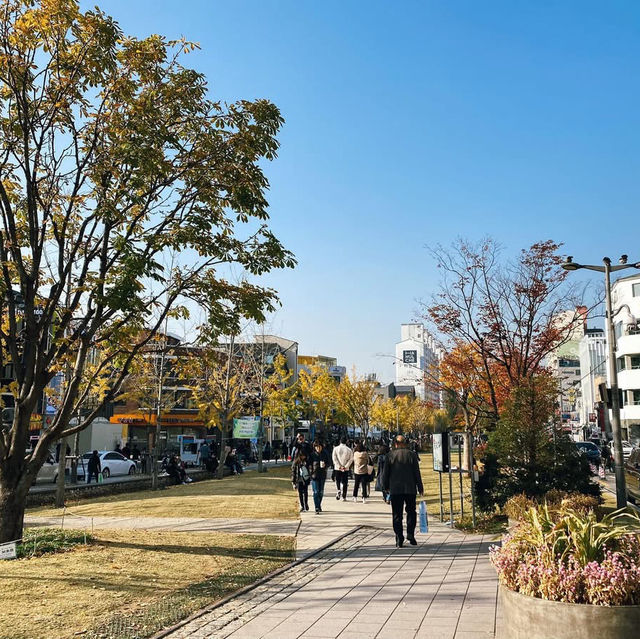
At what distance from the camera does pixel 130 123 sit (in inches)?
403

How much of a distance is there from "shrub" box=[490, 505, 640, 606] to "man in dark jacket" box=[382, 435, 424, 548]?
185 inches

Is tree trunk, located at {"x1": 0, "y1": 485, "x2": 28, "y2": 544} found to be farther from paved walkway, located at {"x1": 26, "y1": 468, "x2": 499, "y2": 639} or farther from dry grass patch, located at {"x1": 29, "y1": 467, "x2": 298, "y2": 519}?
dry grass patch, located at {"x1": 29, "y1": 467, "x2": 298, "y2": 519}

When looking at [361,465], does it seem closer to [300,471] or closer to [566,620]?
[300,471]

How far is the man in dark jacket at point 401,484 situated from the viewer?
1005 cm

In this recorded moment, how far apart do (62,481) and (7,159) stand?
33.7ft

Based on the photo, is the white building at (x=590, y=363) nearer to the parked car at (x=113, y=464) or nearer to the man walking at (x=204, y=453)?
the man walking at (x=204, y=453)

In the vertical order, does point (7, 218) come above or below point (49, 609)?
above

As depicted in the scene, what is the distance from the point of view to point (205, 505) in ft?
52.6

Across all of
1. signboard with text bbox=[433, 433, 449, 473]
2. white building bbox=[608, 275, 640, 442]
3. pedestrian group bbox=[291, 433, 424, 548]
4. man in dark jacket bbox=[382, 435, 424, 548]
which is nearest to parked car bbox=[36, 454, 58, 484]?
pedestrian group bbox=[291, 433, 424, 548]

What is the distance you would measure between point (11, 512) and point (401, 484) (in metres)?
5.94

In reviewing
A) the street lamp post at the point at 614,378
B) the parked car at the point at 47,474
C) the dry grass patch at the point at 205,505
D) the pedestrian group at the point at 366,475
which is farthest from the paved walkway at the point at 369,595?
the parked car at the point at 47,474

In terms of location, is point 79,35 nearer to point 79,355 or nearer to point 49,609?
point 79,355

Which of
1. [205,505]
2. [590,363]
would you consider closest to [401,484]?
[205,505]

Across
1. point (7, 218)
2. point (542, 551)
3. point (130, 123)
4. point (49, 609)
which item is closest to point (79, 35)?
point (130, 123)
